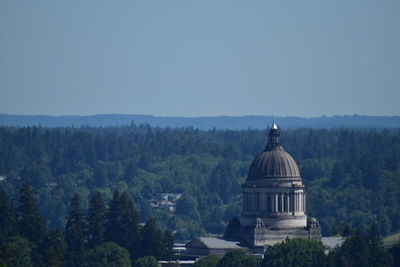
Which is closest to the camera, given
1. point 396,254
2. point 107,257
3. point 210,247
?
point 107,257

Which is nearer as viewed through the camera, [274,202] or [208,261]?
[208,261]

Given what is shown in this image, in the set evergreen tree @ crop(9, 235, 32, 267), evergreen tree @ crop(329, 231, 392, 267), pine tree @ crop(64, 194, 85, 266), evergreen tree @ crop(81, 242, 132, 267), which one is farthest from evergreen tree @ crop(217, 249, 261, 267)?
evergreen tree @ crop(9, 235, 32, 267)

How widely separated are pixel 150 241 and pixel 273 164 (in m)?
12.6

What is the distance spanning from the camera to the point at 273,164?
162625mm

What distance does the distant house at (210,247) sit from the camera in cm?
15662

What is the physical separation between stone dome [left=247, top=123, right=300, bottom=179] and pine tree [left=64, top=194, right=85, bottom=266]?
1347 cm

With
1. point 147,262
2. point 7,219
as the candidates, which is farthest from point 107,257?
point 7,219

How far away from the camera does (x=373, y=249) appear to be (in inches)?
5773

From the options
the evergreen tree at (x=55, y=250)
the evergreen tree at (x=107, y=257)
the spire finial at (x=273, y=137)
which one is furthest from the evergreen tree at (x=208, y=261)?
the spire finial at (x=273, y=137)

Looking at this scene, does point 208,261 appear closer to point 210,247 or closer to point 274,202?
point 210,247

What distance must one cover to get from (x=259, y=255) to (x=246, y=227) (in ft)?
16.1

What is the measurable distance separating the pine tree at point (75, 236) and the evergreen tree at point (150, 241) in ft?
14.1

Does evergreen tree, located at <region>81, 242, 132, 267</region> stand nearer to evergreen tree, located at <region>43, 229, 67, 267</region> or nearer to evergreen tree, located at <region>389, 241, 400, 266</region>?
evergreen tree, located at <region>43, 229, 67, 267</region>

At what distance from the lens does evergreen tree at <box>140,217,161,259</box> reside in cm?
15488
